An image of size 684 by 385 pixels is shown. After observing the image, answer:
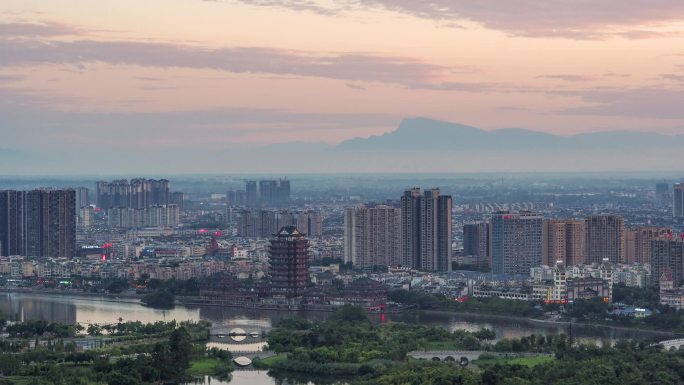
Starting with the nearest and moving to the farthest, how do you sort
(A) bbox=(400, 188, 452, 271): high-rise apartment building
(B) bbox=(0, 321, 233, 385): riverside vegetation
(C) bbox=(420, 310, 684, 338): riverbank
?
(B) bbox=(0, 321, 233, 385): riverside vegetation
(C) bbox=(420, 310, 684, 338): riverbank
(A) bbox=(400, 188, 452, 271): high-rise apartment building

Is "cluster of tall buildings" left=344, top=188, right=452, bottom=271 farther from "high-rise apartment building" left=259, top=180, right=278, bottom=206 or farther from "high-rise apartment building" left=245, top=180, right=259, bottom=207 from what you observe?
"high-rise apartment building" left=259, top=180, right=278, bottom=206

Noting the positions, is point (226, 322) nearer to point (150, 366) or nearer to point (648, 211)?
point (150, 366)

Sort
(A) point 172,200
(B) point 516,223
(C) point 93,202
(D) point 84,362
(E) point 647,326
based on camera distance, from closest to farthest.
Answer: (D) point 84,362
(E) point 647,326
(B) point 516,223
(A) point 172,200
(C) point 93,202

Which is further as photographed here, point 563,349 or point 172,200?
point 172,200

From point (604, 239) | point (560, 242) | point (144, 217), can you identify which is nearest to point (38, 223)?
point (560, 242)

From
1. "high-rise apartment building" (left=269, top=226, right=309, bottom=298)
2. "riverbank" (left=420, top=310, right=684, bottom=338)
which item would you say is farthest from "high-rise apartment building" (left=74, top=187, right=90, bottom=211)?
"riverbank" (left=420, top=310, right=684, bottom=338)

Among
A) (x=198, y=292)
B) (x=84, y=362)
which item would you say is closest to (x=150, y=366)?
(x=84, y=362)
